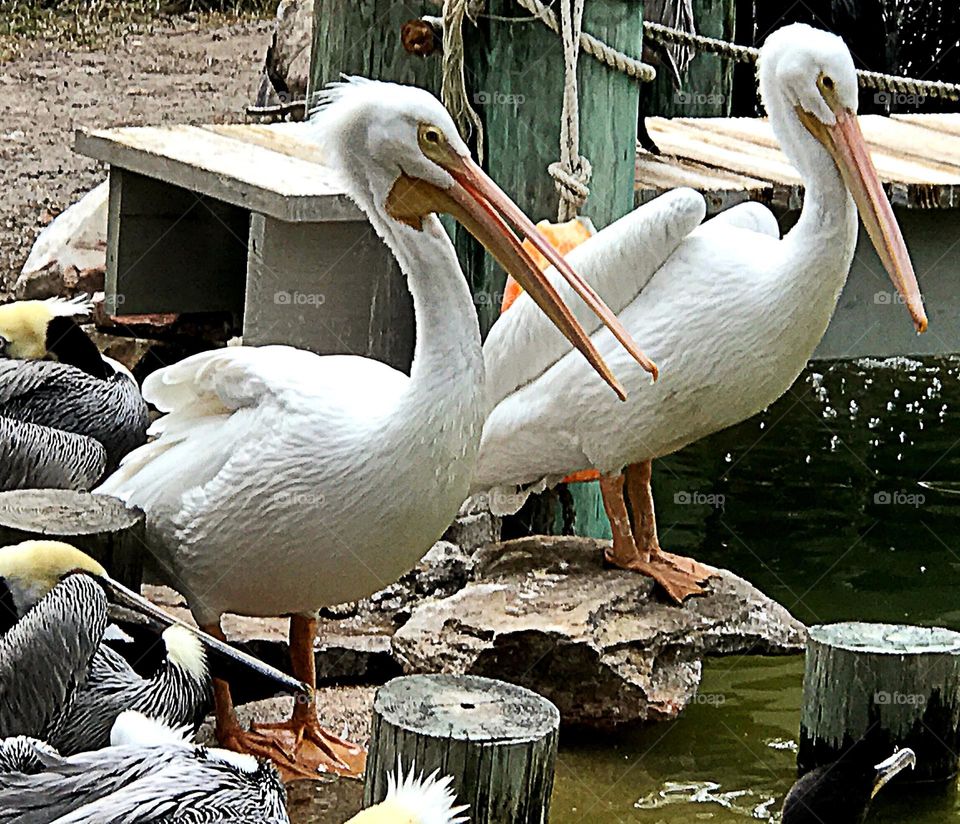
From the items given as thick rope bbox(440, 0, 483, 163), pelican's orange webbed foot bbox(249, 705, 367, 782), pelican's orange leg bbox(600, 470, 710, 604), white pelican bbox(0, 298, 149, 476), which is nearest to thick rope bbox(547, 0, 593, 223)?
thick rope bbox(440, 0, 483, 163)

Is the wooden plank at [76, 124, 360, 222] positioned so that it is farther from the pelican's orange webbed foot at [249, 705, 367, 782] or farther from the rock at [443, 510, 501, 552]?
the pelican's orange webbed foot at [249, 705, 367, 782]

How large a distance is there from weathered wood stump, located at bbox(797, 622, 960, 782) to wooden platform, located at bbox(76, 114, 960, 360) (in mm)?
1493

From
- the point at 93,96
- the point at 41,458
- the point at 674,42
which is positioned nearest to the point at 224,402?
the point at 41,458

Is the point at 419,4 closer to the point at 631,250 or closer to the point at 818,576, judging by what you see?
the point at 631,250

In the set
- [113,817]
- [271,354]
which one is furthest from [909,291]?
[113,817]

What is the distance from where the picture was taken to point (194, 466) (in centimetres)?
336

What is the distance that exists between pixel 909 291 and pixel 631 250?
0.61 meters

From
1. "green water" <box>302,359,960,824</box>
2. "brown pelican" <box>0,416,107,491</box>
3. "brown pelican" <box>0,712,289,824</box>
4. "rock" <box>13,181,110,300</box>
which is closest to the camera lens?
"brown pelican" <box>0,712,289,824</box>

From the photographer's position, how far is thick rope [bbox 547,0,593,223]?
4.13m

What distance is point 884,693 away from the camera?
11.4ft

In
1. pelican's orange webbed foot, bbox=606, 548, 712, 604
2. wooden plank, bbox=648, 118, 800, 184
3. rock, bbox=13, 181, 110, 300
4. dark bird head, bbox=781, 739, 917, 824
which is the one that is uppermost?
wooden plank, bbox=648, 118, 800, 184

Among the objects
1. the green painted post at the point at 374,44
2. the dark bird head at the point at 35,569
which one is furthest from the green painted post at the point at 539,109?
the dark bird head at the point at 35,569

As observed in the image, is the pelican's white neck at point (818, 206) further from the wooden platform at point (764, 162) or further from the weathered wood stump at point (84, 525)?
the weathered wood stump at point (84, 525)

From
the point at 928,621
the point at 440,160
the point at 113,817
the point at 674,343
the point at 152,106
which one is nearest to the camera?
the point at 113,817
